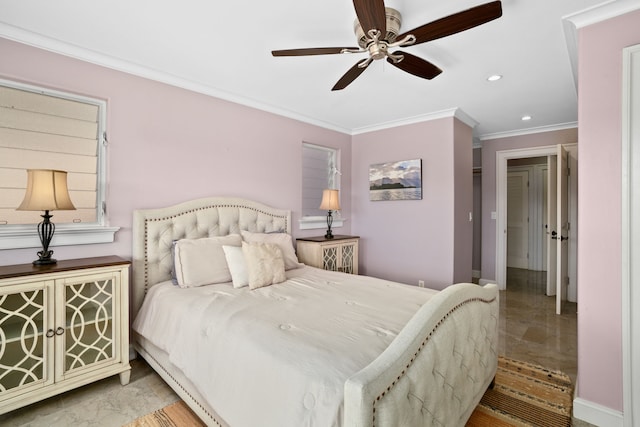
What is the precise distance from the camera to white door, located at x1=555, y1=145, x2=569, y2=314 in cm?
386

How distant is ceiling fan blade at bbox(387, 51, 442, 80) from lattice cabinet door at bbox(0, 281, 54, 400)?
2638 millimetres

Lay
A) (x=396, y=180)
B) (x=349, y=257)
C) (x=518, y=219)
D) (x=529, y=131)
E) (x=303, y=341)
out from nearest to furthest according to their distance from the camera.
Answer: (x=303, y=341), (x=349, y=257), (x=396, y=180), (x=529, y=131), (x=518, y=219)

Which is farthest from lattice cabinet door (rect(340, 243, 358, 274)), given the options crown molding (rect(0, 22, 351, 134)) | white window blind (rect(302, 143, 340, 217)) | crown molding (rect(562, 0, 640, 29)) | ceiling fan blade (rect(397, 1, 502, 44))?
crown molding (rect(562, 0, 640, 29))

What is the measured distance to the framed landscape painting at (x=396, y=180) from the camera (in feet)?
13.5

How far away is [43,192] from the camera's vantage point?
1.93 metres

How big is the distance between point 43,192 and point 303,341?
188 centimetres

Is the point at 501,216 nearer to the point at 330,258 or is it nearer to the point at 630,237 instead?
the point at 330,258

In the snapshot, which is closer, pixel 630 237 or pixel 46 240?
pixel 630 237

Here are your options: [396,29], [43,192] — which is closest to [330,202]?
[396,29]

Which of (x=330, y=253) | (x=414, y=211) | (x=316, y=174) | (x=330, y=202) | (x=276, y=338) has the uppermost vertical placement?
(x=316, y=174)

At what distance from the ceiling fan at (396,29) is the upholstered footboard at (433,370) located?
1.38 metres

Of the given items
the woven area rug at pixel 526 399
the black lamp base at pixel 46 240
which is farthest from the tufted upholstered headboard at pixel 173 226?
the woven area rug at pixel 526 399

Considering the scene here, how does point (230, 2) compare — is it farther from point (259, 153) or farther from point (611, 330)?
point (611, 330)

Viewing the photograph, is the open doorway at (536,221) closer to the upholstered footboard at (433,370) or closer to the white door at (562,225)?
the white door at (562,225)
